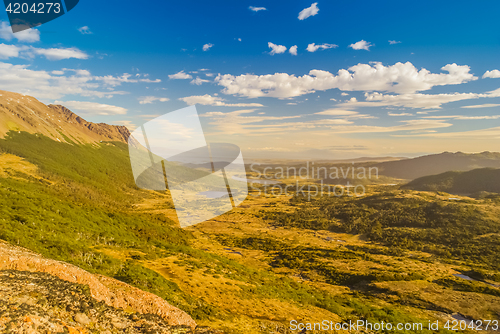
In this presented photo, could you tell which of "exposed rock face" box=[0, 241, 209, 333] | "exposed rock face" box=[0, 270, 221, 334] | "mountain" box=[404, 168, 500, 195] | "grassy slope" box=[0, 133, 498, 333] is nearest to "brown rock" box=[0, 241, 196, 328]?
"exposed rock face" box=[0, 241, 209, 333]

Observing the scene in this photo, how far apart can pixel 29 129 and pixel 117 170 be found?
91.5 ft

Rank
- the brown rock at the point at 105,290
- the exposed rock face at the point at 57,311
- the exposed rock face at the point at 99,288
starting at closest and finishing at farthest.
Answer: the exposed rock face at the point at 57,311, the exposed rock face at the point at 99,288, the brown rock at the point at 105,290

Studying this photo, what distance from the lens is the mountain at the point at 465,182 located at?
307ft

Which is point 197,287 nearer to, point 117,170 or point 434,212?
point 434,212

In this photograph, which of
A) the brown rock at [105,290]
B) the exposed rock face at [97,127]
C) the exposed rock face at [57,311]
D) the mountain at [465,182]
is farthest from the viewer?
the exposed rock face at [97,127]

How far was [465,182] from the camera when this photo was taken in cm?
10225

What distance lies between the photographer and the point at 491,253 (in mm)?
40219

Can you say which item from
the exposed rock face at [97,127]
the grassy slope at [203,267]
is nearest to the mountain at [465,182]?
the grassy slope at [203,267]

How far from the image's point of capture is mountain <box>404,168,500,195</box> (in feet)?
307

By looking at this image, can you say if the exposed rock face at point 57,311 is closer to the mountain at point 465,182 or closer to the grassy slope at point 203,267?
the grassy slope at point 203,267

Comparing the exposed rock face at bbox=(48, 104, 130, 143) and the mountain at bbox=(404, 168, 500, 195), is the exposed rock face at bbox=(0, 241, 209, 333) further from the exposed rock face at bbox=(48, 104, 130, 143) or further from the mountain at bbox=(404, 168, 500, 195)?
the exposed rock face at bbox=(48, 104, 130, 143)

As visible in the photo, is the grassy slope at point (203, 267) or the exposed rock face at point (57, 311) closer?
the exposed rock face at point (57, 311)

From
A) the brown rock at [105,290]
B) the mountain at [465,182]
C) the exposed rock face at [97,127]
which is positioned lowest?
the mountain at [465,182]

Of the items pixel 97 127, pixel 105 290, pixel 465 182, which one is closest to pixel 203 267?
pixel 105 290
